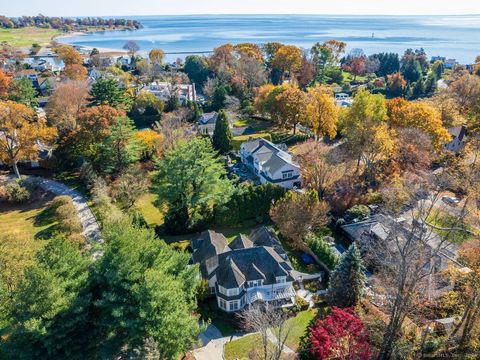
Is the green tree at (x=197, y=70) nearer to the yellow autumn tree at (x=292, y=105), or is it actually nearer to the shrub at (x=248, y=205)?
the yellow autumn tree at (x=292, y=105)

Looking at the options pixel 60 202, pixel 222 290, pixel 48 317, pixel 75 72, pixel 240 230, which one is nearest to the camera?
pixel 48 317

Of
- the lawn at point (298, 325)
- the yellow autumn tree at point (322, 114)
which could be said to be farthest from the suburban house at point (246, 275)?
the yellow autumn tree at point (322, 114)

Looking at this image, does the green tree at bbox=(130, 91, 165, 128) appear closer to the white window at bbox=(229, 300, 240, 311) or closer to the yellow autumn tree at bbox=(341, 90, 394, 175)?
the yellow autumn tree at bbox=(341, 90, 394, 175)

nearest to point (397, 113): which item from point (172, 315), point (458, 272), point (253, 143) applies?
point (253, 143)

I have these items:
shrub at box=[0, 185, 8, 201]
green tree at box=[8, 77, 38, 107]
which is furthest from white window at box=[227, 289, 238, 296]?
green tree at box=[8, 77, 38, 107]

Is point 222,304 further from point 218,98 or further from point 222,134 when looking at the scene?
point 218,98

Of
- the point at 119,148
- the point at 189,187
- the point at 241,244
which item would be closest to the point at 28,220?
the point at 119,148
